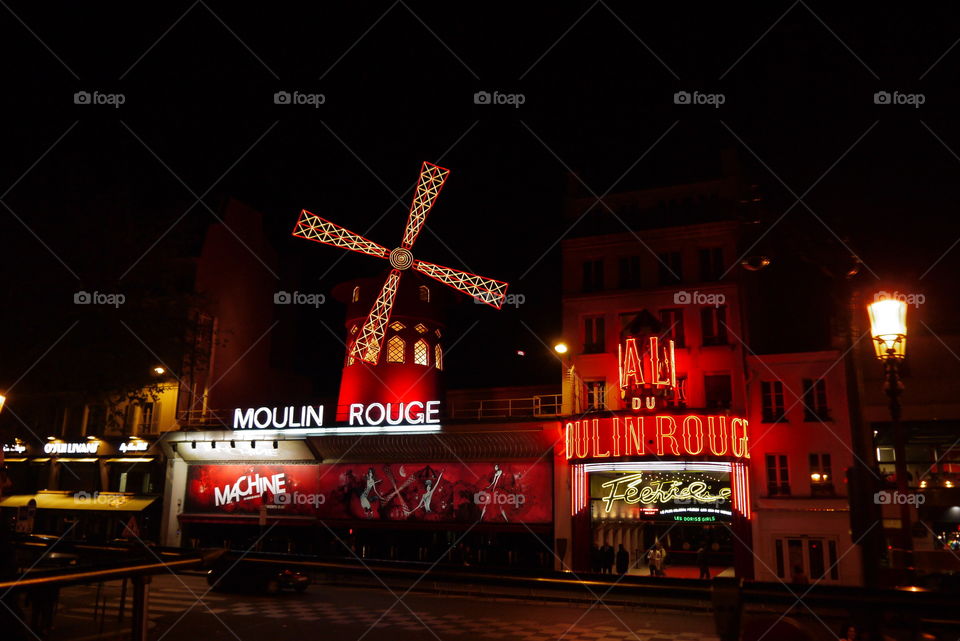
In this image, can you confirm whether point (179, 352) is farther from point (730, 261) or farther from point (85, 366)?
point (730, 261)

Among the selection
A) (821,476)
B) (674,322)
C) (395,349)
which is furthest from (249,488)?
(821,476)

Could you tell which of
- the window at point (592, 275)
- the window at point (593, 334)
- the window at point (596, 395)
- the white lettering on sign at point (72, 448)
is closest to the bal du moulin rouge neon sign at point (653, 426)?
the window at point (596, 395)

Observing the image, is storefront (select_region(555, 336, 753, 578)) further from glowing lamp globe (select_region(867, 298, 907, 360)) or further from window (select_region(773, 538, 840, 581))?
glowing lamp globe (select_region(867, 298, 907, 360))

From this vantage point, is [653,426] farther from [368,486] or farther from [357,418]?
[368,486]

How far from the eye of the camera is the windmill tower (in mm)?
27188

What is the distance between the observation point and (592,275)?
2522 centimetres

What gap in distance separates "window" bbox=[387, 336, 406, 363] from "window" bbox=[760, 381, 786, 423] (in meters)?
12.6

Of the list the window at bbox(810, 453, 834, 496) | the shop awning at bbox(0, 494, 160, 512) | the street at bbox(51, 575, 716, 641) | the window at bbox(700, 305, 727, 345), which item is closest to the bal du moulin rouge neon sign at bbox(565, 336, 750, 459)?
the window at bbox(700, 305, 727, 345)

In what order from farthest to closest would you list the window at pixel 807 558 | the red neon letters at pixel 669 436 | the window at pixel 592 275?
the window at pixel 592 275, the window at pixel 807 558, the red neon letters at pixel 669 436

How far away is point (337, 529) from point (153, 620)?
1398 cm

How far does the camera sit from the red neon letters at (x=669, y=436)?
21.1 m

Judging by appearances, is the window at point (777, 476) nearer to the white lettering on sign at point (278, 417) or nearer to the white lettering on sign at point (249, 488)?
the white lettering on sign at point (278, 417)

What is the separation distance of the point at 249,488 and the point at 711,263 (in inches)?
749

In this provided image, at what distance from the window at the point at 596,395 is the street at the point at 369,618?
7.99 metres
